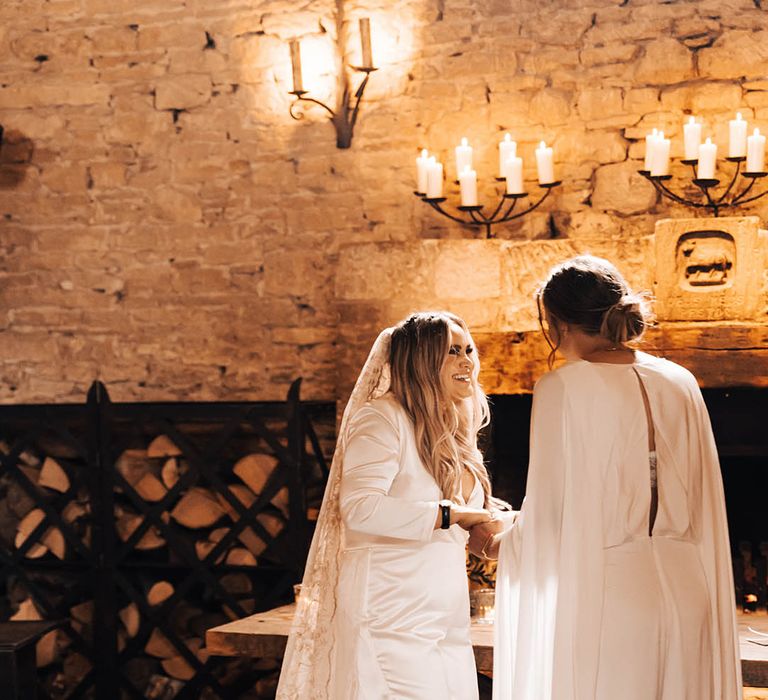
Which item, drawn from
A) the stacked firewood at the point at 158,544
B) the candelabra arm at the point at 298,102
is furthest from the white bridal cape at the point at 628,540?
the candelabra arm at the point at 298,102

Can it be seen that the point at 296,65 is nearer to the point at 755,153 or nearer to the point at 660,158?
the point at 660,158

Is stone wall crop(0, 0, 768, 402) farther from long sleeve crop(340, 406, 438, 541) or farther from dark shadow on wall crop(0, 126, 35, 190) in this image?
long sleeve crop(340, 406, 438, 541)

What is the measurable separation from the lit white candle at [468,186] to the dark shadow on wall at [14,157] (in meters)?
2.18

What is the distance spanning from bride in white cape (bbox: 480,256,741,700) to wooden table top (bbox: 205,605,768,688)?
88cm

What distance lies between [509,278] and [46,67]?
253 centimetres

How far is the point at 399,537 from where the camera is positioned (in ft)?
9.20

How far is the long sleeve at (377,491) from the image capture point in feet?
9.16

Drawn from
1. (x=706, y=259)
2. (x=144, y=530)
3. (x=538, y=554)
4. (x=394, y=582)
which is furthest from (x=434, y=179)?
(x=538, y=554)

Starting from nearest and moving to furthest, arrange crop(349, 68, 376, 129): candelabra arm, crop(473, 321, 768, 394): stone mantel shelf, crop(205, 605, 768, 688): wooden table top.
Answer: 1. crop(205, 605, 768, 688): wooden table top
2. crop(473, 321, 768, 394): stone mantel shelf
3. crop(349, 68, 376, 129): candelabra arm

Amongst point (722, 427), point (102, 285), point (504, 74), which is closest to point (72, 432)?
point (102, 285)

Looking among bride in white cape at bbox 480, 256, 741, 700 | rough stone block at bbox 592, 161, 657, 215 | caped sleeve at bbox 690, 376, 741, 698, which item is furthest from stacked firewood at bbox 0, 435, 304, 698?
caped sleeve at bbox 690, 376, 741, 698

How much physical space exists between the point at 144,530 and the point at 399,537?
2334 millimetres

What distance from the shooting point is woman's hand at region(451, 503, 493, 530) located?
9.39 feet

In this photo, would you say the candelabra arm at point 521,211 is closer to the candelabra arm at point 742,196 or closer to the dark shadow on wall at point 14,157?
the candelabra arm at point 742,196
